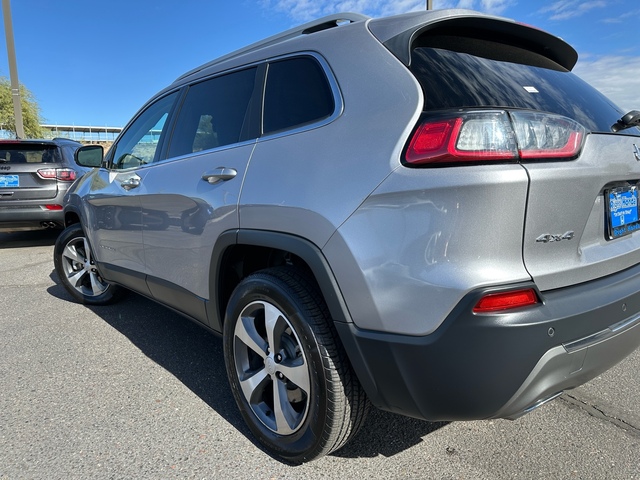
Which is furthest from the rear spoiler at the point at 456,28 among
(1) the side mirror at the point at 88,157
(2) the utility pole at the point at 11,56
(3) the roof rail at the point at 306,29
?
(2) the utility pole at the point at 11,56

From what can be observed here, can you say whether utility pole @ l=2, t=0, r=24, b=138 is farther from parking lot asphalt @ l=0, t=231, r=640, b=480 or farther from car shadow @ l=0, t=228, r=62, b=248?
parking lot asphalt @ l=0, t=231, r=640, b=480

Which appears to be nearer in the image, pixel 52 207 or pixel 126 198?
pixel 126 198

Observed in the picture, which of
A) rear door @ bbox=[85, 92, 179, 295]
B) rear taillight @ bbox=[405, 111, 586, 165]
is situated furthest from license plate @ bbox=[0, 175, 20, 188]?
rear taillight @ bbox=[405, 111, 586, 165]

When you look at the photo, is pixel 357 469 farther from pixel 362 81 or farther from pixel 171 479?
pixel 362 81

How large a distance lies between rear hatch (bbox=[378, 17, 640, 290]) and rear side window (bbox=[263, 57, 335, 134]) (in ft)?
1.18

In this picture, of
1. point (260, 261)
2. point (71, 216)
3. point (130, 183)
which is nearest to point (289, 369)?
point (260, 261)

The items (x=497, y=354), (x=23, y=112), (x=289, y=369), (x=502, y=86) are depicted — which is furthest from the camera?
(x=23, y=112)

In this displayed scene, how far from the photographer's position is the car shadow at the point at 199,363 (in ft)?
7.55

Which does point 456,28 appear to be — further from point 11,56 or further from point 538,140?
point 11,56

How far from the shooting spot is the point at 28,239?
840cm

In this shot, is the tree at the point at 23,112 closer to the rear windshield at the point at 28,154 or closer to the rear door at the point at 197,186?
the rear windshield at the point at 28,154

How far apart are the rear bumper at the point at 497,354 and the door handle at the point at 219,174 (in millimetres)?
963

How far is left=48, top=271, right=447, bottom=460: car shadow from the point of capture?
2301 mm

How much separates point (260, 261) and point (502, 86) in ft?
4.49
